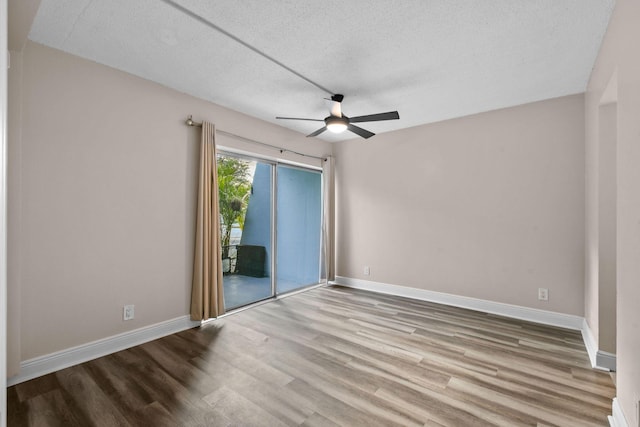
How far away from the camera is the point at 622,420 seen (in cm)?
166

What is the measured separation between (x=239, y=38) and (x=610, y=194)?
3.27m

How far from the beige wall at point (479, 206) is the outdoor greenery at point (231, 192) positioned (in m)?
1.93

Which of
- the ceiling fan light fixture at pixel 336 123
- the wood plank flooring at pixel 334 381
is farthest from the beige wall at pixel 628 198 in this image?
the ceiling fan light fixture at pixel 336 123

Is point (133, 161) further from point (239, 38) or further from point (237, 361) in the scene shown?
point (237, 361)

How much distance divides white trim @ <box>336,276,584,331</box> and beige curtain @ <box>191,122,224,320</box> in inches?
98.9

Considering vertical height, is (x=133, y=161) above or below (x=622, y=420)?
above

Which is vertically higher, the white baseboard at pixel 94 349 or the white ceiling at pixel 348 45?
the white ceiling at pixel 348 45

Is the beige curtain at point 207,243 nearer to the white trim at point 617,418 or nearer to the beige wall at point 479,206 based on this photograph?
the beige wall at point 479,206

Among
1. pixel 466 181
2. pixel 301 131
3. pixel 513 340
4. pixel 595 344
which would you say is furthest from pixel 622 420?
pixel 301 131

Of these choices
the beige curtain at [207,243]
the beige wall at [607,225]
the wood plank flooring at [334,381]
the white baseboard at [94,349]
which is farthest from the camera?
the beige curtain at [207,243]

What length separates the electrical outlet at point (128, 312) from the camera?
9.20ft

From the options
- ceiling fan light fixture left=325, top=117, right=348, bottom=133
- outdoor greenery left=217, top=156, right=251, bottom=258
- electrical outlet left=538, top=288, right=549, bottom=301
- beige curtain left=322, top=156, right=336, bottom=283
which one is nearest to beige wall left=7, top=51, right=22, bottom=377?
outdoor greenery left=217, top=156, right=251, bottom=258

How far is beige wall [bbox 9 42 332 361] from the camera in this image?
91.0 inches

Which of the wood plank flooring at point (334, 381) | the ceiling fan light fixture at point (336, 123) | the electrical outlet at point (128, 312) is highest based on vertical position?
the ceiling fan light fixture at point (336, 123)
